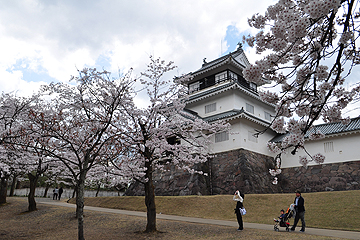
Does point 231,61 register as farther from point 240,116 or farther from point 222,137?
point 222,137

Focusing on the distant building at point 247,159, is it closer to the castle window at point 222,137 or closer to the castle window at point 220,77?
the castle window at point 222,137

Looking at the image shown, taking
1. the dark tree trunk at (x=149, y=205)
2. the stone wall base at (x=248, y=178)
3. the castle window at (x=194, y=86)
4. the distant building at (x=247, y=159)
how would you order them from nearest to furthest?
the dark tree trunk at (x=149, y=205), the stone wall base at (x=248, y=178), the distant building at (x=247, y=159), the castle window at (x=194, y=86)

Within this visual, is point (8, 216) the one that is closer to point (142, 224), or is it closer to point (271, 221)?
point (142, 224)

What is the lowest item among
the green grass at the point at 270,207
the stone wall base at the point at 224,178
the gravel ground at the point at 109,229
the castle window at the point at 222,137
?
the gravel ground at the point at 109,229

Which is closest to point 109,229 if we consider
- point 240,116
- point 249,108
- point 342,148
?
point 240,116

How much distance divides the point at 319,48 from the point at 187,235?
8.39 metres

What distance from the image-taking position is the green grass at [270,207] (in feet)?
37.3

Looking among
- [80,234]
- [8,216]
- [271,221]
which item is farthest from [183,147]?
[8,216]

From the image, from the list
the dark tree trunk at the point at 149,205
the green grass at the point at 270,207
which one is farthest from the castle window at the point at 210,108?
the dark tree trunk at the point at 149,205

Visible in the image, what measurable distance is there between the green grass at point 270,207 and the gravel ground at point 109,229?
3290 mm

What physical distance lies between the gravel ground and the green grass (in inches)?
130

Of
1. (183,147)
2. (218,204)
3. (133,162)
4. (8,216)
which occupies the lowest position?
(8,216)

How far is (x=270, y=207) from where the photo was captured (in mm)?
14172

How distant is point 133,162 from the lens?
39.8 ft
